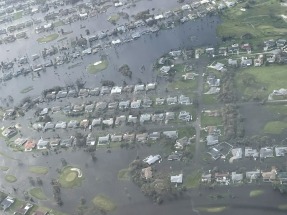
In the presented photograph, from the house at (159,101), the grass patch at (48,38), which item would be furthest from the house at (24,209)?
the grass patch at (48,38)

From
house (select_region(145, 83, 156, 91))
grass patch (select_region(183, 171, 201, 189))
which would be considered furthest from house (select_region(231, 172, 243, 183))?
house (select_region(145, 83, 156, 91))

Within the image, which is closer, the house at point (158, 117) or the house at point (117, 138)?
the house at point (117, 138)

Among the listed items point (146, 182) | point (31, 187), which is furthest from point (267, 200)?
point (31, 187)

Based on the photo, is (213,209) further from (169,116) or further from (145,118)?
(145,118)

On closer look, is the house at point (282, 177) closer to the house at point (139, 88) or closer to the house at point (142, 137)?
the house at point (142, 137)

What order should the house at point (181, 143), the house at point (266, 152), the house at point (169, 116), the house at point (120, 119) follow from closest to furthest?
the house at point (266, 152)
the house at point (181, 143)
the house at point (169, 116)
the house at point (120, 119)

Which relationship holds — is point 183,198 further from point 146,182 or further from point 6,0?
point 6,0

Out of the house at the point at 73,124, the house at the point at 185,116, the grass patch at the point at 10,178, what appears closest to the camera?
the grass patch at the point at 10,178
